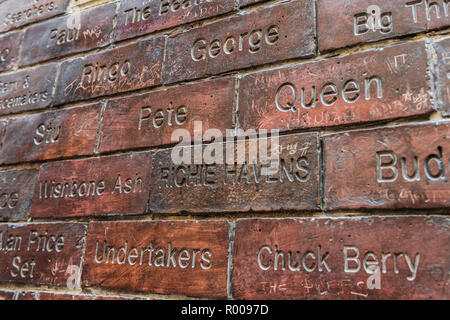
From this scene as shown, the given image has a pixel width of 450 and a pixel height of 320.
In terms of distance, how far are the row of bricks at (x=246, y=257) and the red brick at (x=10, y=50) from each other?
1025mm

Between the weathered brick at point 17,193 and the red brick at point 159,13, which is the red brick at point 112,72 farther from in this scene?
the weathered brick at point 17,193

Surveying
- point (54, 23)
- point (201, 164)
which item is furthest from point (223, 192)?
point (54, 23)

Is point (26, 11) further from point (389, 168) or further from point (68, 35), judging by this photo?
point (389, 168)

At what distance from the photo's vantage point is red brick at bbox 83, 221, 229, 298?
1412 mm

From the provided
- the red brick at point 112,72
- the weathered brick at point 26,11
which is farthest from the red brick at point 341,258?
the weathered brick at point 26,11

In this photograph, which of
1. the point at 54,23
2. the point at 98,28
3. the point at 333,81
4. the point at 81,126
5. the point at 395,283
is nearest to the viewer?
the point at 395,283

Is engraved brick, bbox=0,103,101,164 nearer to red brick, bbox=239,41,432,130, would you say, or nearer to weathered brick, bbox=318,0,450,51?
red brick, bbox=239,41,432,130

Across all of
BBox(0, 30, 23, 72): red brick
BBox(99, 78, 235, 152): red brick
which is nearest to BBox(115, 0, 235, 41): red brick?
BBox(99, 78, 235, 152): red brick

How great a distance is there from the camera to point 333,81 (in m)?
1.40

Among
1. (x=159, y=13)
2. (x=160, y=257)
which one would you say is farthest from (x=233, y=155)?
(x=159, y=13)

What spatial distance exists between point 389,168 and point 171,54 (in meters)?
1.06

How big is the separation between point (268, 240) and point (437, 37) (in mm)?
883

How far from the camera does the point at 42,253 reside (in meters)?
1.76

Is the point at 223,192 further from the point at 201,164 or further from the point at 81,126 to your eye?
the point at 81,126
